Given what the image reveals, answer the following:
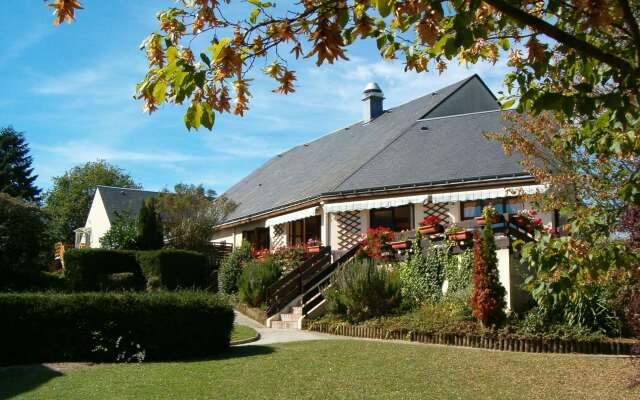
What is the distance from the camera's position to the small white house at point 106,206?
134ft

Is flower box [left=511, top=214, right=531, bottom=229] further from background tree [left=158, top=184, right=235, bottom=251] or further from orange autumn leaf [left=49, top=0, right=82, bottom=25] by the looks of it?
background tree [left=158, top=184, right=235, bottom=251]

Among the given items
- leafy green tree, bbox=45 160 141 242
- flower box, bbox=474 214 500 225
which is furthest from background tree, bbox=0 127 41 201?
flower box, bbox=474 214 500 225

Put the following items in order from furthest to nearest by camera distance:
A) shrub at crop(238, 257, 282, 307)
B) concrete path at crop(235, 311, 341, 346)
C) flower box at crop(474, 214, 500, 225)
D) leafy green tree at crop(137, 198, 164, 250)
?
leafy green tree at crop(137, 198, 164, 250) < shrub at crop(238, 257, 282, 307) < concrete path at crop(235, 311, 341, 346) < flower box at crop(474, 214, 500, 225)

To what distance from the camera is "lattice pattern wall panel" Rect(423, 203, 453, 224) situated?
2001cm

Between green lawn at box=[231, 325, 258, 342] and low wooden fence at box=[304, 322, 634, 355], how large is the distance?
233 centimetres

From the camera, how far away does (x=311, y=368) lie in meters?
9.05

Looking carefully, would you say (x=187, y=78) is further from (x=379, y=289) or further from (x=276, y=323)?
(x=276, y=323)

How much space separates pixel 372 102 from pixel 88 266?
15962mm

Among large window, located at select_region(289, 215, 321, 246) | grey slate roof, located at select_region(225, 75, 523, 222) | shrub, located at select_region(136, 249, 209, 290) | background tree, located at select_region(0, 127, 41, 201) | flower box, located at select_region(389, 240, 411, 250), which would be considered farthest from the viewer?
background tree, located at select_region(0, 127, 41, 201)

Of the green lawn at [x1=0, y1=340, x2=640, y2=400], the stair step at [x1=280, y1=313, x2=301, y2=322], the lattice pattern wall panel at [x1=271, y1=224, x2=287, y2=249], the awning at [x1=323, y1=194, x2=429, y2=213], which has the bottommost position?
the green lawn at [x1=0, y1=340, x2=640, y2=400]

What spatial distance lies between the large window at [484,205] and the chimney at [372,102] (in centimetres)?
1213

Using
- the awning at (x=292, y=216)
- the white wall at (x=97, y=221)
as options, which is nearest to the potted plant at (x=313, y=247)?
the awning at (x=292, y=216)

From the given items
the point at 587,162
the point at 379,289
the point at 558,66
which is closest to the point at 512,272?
the point at 379,289

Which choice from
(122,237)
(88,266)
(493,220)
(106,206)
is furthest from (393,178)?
(106,206)
